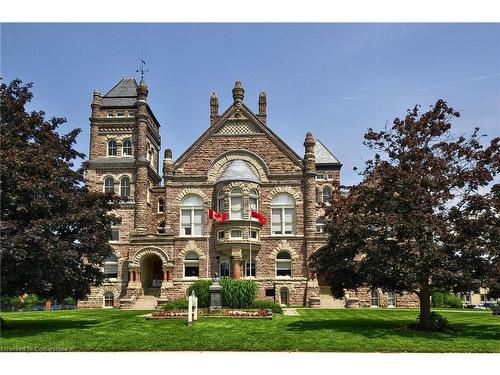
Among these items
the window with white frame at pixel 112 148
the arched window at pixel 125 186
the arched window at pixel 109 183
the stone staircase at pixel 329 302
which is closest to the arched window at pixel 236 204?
the stone staircase at pixel 329 302

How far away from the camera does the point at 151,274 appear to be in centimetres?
4931

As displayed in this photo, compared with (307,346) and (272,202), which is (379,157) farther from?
(272,202)

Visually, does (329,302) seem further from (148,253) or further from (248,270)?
(148,253)

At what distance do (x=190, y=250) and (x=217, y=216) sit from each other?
486 centimetres

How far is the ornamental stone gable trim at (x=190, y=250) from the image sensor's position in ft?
147

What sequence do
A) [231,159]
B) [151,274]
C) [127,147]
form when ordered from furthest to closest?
1. [127,147]
2. [151,274]
3. [231,159]

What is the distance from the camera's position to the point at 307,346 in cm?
1667

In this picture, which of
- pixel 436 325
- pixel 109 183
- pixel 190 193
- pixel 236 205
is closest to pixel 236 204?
pixel 236 205

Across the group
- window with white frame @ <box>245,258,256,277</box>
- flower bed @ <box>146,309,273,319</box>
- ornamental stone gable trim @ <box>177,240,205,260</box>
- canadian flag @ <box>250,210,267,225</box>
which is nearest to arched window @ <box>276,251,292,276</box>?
window with white frame @ <box>245,258,256,277</box>

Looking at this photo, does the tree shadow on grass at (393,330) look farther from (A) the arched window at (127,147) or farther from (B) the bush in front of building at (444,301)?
(A) the arched window at (127,147)

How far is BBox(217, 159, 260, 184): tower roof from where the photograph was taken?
44.0m

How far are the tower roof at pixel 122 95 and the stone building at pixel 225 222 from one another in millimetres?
4045

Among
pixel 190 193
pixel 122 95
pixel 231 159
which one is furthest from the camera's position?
pixel 122 95

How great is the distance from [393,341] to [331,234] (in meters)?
6.35
